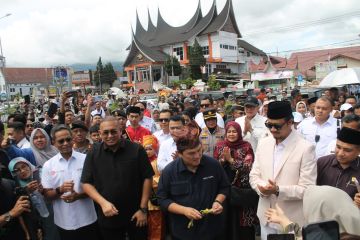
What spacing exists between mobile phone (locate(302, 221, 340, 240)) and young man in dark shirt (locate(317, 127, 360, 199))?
1.20m

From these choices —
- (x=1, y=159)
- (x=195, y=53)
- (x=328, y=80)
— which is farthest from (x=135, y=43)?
(x=1, y=159)

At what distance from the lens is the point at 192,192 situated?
3.10 meters

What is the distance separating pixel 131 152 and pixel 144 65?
52.4 metres

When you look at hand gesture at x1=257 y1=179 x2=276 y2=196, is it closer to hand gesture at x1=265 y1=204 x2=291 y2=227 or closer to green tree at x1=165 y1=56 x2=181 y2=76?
hand gesture at x1=265 y1=204 x2=291 y2=227

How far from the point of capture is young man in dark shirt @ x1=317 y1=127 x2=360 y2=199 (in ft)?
9.25

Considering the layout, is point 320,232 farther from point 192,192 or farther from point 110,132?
point 110,132

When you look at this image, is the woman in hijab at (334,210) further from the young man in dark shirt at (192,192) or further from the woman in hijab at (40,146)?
the woman in hijab at (40,146)

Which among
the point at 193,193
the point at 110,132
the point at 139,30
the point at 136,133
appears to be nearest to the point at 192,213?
the point at 193,193

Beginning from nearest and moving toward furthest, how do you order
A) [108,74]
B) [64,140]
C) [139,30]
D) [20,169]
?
1. [20,169]
2. [64,140]
3. [108,74]
4. [139,30]

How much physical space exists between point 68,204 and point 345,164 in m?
2.67

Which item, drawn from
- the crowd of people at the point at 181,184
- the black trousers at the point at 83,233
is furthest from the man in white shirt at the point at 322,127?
the black trousers at the point at 83,233

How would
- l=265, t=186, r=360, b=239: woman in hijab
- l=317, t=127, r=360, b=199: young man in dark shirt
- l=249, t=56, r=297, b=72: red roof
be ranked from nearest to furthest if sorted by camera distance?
l=265, t=186, r=360, b=239: woman in hijab → l=317, t=127, r=360, b=199: young man in dark shirt → l=249, t=56, r=297, b=72: red roof

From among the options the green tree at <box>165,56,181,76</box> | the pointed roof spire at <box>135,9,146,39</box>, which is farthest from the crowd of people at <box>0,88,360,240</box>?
the pointed roof spire at <box>135,9,146,39</box>

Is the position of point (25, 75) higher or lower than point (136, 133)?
higher
